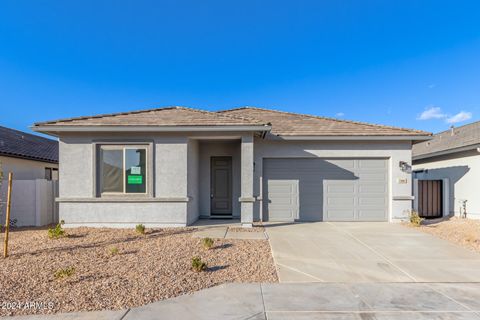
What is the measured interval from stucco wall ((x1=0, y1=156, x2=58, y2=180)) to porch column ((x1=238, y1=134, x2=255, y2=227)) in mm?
10258

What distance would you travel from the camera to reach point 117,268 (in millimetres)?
5121

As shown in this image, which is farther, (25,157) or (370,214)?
(25,157)

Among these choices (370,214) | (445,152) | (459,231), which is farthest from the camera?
(445,152)

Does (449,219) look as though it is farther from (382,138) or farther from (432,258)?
(432,258)

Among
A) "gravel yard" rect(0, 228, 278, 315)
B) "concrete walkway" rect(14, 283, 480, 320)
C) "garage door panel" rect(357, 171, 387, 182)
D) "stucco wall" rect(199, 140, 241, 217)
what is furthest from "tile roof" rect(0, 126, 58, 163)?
"garage door panel" rect(357, 171, 387, 182)

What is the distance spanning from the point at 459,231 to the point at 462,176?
Answer: 3.95 meters

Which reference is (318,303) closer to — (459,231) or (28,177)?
(459,231)

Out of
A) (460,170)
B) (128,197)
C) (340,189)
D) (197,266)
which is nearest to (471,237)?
(340,189)

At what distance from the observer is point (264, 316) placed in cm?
360

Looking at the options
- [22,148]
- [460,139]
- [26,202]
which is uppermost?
[460,139]

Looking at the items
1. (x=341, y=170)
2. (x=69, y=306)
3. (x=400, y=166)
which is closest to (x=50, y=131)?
(x=69, y=306)

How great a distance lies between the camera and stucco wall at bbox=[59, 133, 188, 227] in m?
8.88

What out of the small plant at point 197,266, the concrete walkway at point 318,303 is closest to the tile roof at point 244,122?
the small plant at point 197,266

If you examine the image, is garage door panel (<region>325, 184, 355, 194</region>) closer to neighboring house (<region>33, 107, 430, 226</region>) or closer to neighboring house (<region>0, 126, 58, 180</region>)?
neighboring house (<region>33, 107, 430, 226</region>)
